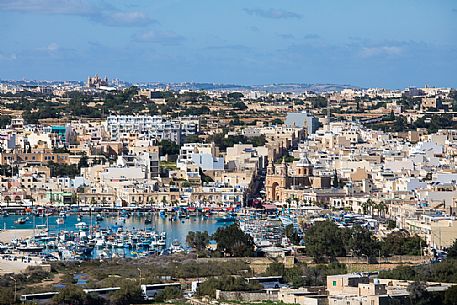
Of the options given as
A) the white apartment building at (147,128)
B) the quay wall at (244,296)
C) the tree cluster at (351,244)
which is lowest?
the quay wall at (244,296)

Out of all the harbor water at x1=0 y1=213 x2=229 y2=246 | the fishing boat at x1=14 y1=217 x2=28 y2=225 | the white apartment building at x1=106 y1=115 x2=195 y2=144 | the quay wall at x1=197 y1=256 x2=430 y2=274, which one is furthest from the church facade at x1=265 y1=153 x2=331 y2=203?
the quay wall at x1=197 y1=256 x2=430 y2=274

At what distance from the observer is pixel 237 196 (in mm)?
36750

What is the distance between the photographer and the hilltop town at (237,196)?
71.4ft

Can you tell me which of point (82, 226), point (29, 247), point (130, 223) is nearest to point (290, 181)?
point (130, 223)

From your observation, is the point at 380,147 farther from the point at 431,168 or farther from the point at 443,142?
the point at 431,168

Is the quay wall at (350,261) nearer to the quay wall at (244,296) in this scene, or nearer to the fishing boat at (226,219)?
the quay wall at (244,296)

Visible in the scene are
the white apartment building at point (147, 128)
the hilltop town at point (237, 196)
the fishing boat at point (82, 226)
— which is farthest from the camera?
the white apartment building at point (147, 128)

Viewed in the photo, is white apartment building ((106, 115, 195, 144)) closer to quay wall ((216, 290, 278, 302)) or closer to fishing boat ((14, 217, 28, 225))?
fishing boat ((14, 217, 28, 225))

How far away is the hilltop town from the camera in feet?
71.4

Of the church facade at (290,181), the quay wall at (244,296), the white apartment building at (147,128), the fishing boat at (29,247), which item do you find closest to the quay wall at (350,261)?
the quay wall at (244,296)

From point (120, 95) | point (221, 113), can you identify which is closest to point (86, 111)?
point (221, 113)

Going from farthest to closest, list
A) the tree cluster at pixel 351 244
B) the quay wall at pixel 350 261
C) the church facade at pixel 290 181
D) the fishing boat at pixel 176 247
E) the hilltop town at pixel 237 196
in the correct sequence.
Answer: the church facade at pixel 290 181 → the fishing boat at pixel 176 247 → the tree cluster at pixel 351 244 → the quay wall at pixel 350 261 → the hilltop town at pixel 237 196

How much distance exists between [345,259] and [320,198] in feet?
39.1

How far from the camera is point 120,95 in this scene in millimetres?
67812
